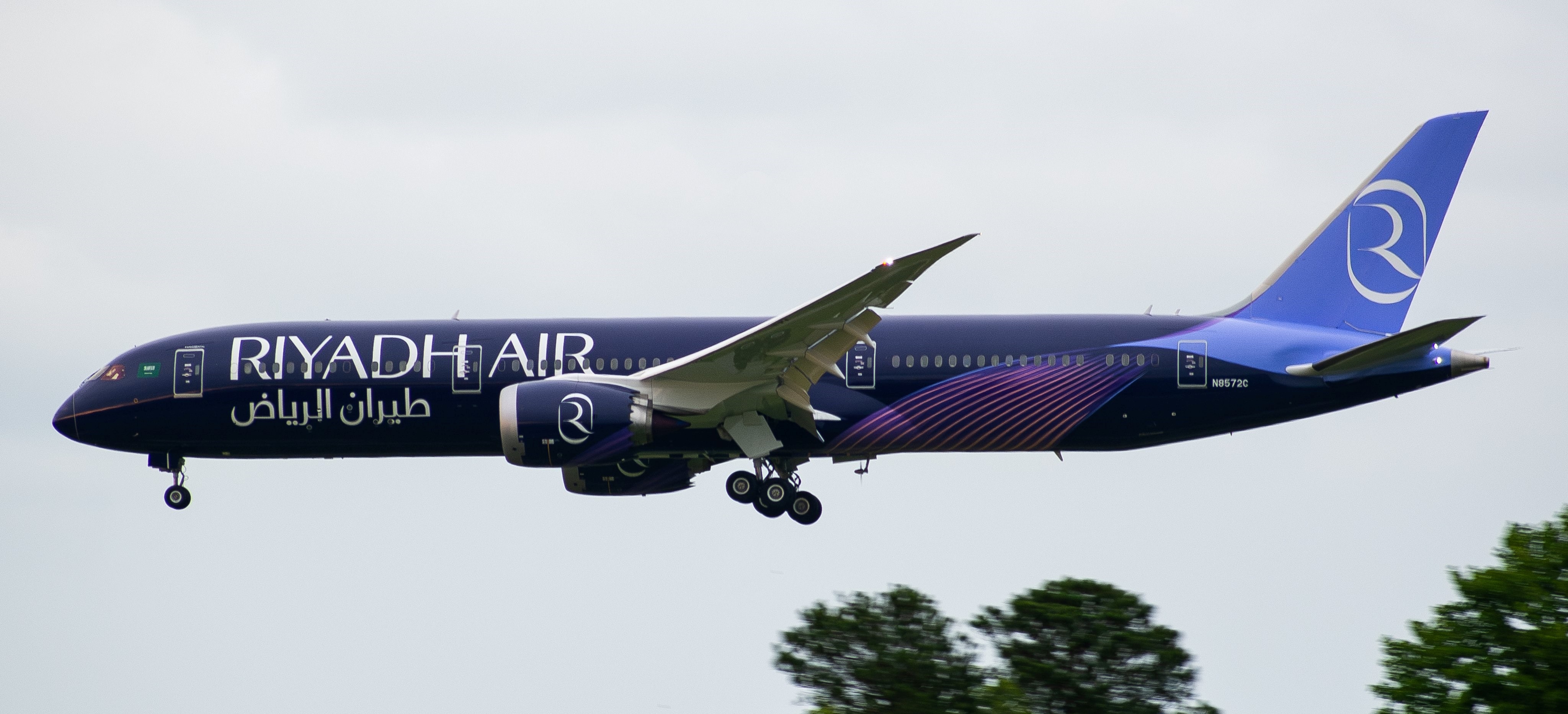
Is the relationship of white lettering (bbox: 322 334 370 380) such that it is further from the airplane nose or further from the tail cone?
the tail cone

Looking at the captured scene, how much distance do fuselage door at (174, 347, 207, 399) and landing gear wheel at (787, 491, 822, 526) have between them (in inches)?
455

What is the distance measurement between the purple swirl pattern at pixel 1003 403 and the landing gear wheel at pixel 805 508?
1.93m

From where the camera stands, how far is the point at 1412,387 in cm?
2953

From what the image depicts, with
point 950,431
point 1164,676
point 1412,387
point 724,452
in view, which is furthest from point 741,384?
point 1412,387

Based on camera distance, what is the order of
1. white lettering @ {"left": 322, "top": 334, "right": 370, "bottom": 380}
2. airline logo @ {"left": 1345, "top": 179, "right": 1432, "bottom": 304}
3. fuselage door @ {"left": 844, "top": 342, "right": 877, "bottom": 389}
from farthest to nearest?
airline logo @ {"left": 1345, "top": 179, "right": 1432, "bottom": 304} < white lettering @ {"left": 322, "top": 334, "right": 370, "bottom": 380} < fuselage door @ {"left": 844, "top": 342, "right": 877, "bottom": 389}

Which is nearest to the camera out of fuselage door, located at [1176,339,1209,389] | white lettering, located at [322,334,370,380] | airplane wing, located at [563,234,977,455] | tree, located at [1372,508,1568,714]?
tree, located at [1372,508,1568,714]

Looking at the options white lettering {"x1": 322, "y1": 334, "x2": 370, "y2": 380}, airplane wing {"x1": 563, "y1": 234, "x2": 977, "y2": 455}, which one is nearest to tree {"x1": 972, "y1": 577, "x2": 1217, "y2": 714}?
airplane wing {"x1": 563, "y1": 234, "x2": 977, "y2": 455}

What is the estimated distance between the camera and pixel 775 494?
31.3m

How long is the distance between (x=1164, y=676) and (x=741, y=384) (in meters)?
9.82

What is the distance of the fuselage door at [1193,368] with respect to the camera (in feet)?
98.9

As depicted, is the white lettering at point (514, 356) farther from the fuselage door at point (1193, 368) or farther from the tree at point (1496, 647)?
the tree at point (1496, 647)

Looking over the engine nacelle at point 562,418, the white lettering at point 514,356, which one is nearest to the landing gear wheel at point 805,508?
the engine nacelle at point 562,418

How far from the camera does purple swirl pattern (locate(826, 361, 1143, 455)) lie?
99.0ft

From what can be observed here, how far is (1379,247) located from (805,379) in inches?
460
